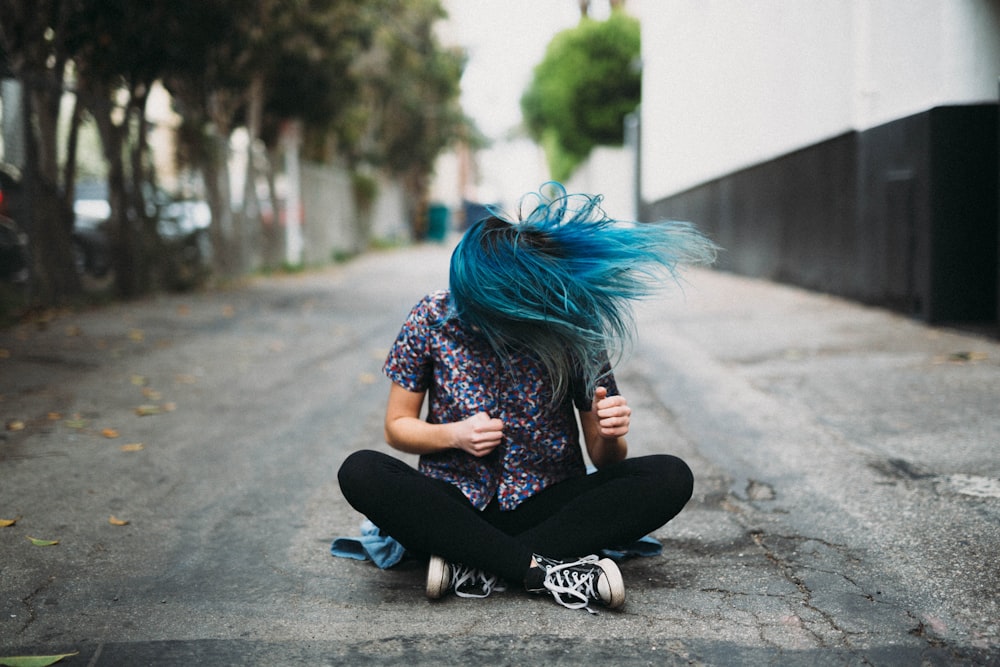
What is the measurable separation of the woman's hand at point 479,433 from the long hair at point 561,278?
0.77ft

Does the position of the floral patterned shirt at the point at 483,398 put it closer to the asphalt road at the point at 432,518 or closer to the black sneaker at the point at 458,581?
the black sneaker at the point at 458,581

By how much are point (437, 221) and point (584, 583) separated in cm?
4934

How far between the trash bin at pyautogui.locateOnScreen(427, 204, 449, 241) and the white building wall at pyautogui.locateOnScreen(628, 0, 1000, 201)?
29427 mm

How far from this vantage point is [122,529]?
13.1ft

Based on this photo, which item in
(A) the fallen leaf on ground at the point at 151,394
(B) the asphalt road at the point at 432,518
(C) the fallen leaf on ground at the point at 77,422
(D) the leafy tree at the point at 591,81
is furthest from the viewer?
(D) the leafy tree at the point at 591,81

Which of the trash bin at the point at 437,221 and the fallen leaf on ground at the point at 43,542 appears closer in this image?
the fallen leaf on ground at the point at 43,542

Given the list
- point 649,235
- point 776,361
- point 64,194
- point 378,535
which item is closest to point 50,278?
point 64,194

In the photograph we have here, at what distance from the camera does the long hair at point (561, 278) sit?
10.0 ft

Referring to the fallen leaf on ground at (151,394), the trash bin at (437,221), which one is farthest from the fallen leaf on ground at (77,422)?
the trash bin at (437,221)

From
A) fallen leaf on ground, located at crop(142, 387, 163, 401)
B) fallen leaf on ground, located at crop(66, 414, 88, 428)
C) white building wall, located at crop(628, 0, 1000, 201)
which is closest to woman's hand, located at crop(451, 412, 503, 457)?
fallen leaf on ground, located at crop(66, 414, 88, 428)

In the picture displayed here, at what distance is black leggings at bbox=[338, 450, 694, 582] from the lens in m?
3.16

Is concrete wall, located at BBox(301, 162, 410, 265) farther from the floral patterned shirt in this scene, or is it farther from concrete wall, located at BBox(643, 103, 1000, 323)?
the floral patterned shirt

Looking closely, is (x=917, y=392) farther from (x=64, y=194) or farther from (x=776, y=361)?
(x=64, y=194)

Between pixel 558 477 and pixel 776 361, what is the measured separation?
4549 millimetres
